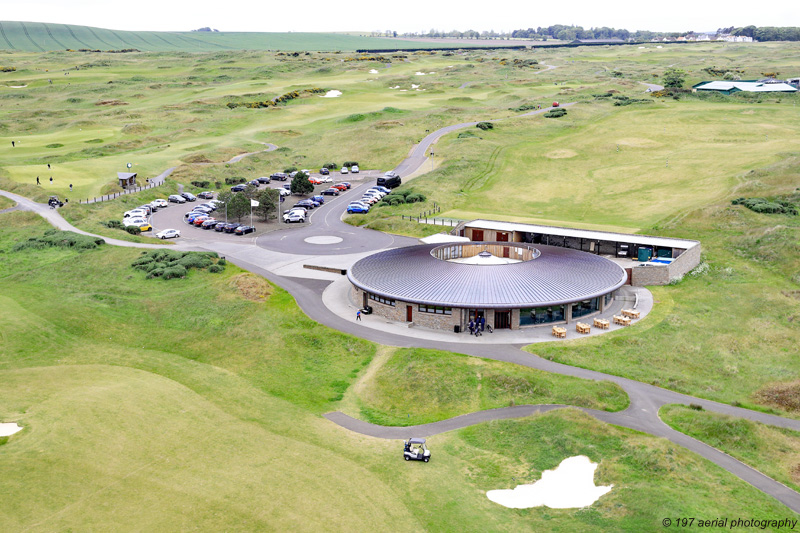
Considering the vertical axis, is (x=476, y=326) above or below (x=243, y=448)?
below

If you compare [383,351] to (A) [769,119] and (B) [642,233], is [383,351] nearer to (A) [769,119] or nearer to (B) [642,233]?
(B) [642,233]

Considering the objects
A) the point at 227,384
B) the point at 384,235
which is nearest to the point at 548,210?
the point at 384,235

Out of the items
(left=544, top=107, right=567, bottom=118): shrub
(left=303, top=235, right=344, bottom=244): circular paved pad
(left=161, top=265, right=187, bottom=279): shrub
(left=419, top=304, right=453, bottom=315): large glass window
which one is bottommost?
(left=303, top=235, right=344, bottom=244): circular paved pad

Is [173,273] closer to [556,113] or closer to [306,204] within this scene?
[306,204]

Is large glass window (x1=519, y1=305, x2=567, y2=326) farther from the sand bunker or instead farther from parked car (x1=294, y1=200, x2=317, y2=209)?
the sand bunker

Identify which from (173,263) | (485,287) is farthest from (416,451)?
(173,263)

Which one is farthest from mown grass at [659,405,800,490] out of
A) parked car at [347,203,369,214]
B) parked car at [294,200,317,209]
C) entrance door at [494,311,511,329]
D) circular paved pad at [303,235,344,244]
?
parked car at [294,200,317,209]

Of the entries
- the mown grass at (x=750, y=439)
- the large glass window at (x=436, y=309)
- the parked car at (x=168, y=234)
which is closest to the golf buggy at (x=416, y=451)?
the mown grass at (x=750, y=439)
